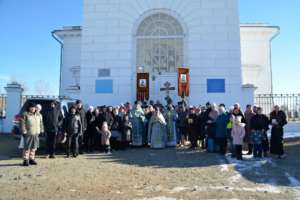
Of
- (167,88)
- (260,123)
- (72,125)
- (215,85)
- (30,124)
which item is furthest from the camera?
(215,85)

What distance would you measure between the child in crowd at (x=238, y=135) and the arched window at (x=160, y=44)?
7390 mm

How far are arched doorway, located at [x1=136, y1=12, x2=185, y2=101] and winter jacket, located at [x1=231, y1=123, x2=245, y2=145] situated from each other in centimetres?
722

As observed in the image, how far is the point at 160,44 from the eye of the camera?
54.2 ft

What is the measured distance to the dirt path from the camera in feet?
18.8

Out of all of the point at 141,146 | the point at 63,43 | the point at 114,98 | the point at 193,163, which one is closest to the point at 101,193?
the point at 193,163

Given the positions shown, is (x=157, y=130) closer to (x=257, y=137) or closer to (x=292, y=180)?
(x=257, y=137)

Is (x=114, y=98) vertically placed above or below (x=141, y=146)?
above

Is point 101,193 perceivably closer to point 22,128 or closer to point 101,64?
point 22,128

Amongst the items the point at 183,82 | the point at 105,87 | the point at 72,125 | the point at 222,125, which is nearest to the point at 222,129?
the point at 222,125

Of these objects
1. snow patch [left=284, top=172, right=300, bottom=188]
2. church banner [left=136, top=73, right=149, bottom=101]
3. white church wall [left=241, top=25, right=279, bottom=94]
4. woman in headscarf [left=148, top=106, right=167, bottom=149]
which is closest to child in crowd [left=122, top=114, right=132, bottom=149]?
woman in headscarf [left=148, top=106, right=167, bottom=149]

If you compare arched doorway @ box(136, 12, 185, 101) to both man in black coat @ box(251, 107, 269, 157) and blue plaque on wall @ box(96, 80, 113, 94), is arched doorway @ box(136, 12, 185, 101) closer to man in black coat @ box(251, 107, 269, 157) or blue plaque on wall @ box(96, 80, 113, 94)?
blue plaque on wall @ box(96, 80, 113, 94)

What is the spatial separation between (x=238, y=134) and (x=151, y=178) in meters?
3.56

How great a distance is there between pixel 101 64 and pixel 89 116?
5.93 m

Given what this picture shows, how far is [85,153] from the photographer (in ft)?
34.3
